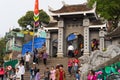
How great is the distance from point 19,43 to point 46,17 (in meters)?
11.8

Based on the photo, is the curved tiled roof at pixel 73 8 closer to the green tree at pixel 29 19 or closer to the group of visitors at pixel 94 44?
the group of visitors at pixel 94 44

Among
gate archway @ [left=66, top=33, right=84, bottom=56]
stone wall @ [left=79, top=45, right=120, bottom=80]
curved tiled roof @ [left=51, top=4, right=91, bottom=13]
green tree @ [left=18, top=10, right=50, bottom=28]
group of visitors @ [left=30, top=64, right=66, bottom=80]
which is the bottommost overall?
group of visitors @ [left=30, top=64, right=66, bottom=80]

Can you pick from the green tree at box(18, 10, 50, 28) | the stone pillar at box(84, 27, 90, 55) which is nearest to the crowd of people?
the stone pillar at box(84, 27, 90, 55)

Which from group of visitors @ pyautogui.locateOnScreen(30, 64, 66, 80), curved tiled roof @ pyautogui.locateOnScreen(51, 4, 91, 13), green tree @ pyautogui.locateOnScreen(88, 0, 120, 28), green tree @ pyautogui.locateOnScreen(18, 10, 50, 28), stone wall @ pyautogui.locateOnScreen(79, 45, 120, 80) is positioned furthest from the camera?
green tree @ pyautogui.locateOnScreen(18, 10, 50, 28)

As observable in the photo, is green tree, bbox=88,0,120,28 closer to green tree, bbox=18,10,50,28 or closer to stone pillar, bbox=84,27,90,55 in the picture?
stone pillar, bbox=84,27,90,55

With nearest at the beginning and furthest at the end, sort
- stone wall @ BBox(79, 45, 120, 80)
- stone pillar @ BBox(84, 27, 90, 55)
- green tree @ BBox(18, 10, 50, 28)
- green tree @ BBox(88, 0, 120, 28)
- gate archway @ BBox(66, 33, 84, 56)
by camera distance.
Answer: stone wall @ BBox(79, 45, 120, 80), stone pillar @ BBox(84, 27, 90, 55), gate archway @ BBox(66, 33, 84, 56), green tree @ BBox(88, 0, 120, 28), green tree @ BBox(18, 10, 50, 28)

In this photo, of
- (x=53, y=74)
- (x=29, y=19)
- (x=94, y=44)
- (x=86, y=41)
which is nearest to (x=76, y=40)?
(x=86, y=41)

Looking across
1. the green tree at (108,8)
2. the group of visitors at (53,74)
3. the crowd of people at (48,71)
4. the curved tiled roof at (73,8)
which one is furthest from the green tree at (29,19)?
the group of visitors at (53,74)

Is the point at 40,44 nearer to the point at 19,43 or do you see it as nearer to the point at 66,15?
the point at 66,15

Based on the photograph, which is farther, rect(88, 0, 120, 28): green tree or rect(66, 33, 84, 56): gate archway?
rect(88, 0, 120, 28): green tree

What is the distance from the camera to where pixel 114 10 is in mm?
38250

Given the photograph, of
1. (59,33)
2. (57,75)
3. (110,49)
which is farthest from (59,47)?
(57,75)

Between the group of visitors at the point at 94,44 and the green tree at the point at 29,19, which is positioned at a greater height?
the green tree at the point at 29,19

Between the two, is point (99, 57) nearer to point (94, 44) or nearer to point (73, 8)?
point (94, 44)
